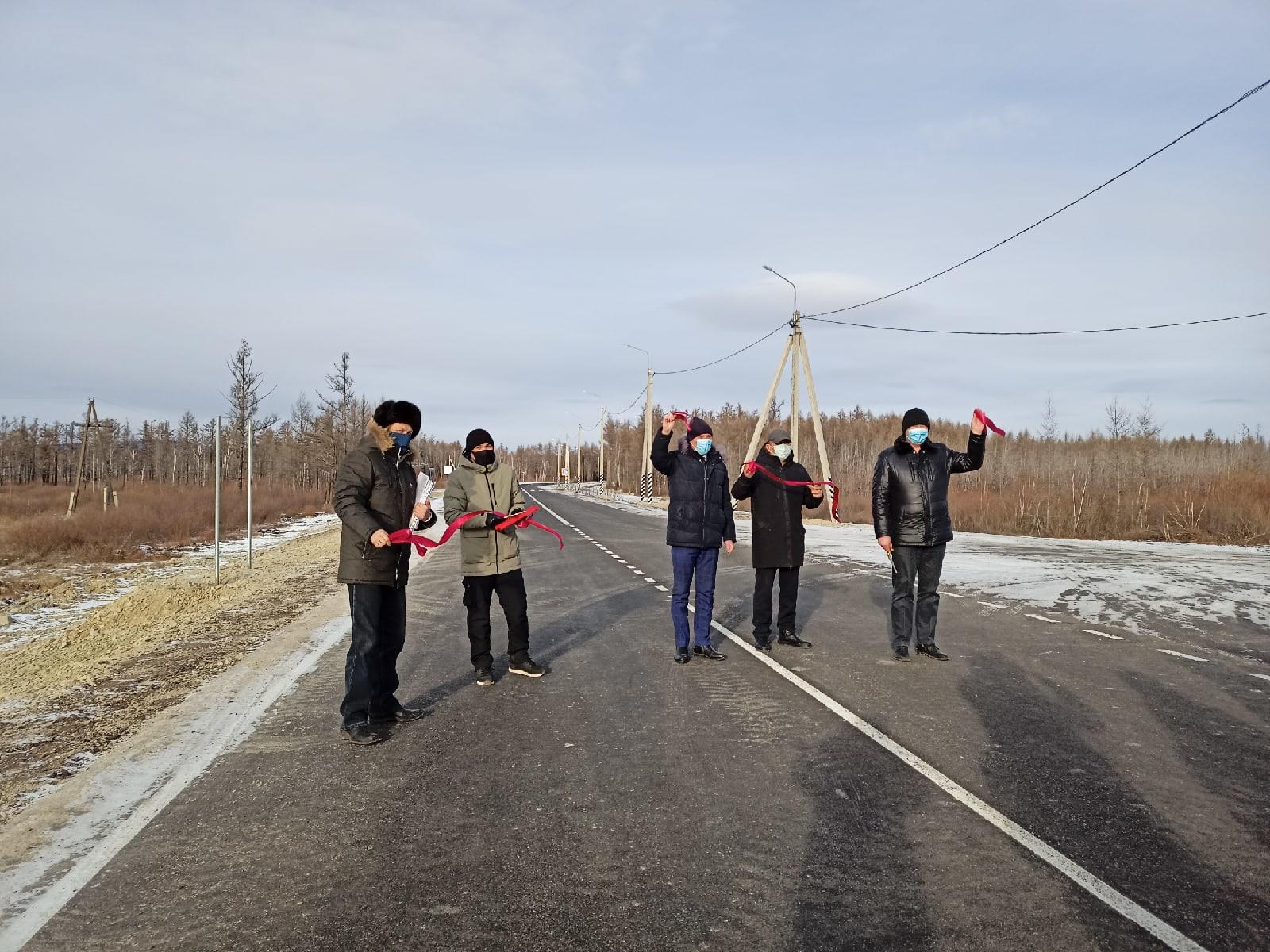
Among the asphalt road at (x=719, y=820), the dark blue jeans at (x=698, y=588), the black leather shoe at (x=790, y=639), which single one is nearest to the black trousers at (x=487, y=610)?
the asphalt road at (x=719, y=820)

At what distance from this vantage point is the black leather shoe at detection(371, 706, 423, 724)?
234 inches

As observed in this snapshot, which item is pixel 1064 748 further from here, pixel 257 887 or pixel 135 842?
pixel 135 842

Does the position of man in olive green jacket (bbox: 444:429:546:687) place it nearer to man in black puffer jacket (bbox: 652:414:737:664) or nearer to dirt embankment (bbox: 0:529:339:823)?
man in black puffer jacket (bbox: 652:414:737:664)

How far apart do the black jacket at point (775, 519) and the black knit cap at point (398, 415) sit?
3.49 meters

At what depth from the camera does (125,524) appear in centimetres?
2197

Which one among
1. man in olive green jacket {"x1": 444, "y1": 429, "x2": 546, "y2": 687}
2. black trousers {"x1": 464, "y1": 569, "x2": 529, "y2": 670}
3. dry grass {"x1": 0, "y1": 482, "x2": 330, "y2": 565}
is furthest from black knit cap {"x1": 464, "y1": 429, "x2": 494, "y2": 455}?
dry grass {"x1": 0, "y1": 482, "x2": 330, "y2": 565}

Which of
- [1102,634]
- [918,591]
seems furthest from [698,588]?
[1102,634]

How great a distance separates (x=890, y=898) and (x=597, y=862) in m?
1.17

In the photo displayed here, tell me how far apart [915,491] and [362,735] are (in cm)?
498

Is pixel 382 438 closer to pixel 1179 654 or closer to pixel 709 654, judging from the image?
pixel 709 654

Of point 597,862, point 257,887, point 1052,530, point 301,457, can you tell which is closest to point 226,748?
point 257,887

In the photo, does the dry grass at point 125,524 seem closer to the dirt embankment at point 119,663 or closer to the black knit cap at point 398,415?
the dirt embankment at point 119,663

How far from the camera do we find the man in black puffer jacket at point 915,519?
786cm

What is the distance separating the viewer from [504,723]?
595cm
